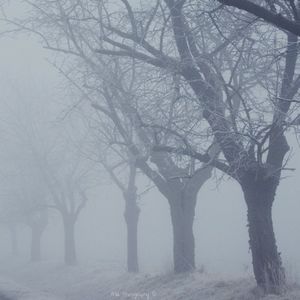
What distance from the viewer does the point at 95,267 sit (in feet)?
76.5

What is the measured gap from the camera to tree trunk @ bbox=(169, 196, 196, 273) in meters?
14.3

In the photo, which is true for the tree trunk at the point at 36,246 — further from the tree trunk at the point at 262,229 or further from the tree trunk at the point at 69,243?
the tree trunk at the point at 262,229

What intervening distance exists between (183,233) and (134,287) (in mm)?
2146

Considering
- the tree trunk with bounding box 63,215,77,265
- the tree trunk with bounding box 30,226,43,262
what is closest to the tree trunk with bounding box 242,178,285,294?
the tree trunk with bounding box 63,215,77,265

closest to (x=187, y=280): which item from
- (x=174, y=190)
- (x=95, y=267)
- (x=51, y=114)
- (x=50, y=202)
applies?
(x=174, y=190)

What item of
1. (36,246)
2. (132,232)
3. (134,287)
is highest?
(36,246)

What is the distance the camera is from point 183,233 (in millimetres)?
14508

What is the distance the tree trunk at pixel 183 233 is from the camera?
46.9 feet

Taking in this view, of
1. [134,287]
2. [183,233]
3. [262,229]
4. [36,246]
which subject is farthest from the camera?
[36,246]

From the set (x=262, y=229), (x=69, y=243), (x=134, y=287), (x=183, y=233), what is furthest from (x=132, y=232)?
(x=262, y=229)

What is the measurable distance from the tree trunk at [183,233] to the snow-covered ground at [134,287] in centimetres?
47

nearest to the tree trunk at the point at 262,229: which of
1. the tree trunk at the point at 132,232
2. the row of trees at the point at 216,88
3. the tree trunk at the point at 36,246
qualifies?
the row of trees at the point at 216,88

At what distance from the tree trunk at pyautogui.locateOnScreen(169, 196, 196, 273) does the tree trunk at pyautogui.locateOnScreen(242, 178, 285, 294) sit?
4.44m

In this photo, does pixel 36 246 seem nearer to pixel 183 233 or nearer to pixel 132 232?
pixel 132 232
